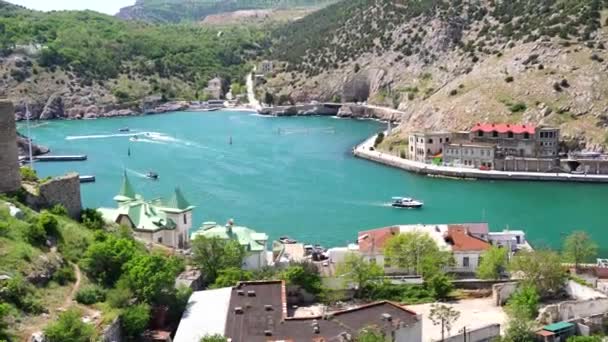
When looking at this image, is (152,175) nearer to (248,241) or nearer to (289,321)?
(248,241)

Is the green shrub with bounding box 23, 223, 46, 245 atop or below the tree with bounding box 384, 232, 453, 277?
atop

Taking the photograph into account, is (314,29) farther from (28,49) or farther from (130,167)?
(130,167)

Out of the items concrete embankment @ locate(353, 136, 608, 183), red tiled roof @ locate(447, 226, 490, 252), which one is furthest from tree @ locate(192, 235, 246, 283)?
concrete embankment @ locate(353, 136, 608, 183)

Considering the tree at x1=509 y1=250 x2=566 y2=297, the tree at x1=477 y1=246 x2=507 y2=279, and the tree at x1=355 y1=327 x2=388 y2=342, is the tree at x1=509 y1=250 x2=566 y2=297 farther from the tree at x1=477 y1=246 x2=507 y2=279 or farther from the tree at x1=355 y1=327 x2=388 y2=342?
the tree at x1=355 y1=327 x2=388 y2=342

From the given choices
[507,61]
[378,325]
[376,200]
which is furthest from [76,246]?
[507,61]

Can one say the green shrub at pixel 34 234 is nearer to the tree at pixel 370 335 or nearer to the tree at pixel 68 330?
the tree at pixel 68 330

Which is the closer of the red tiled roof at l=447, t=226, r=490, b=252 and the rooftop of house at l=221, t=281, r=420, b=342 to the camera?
the rooftop of house at l=221, t=281, r=420, b=342

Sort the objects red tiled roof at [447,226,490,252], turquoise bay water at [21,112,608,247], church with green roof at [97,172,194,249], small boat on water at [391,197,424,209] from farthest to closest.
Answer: small boat on water at [391,197,424,209] < turquoise bay water at [21,112,608,247] < red tiled roof at [447,226,490,252] < church with green roof at [97,172,194,249]
